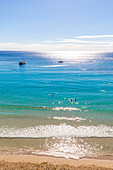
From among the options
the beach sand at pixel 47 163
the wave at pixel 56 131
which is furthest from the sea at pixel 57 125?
the beach sand at pixel 47 163

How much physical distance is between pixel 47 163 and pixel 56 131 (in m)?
7.95

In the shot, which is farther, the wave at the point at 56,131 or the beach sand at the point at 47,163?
the wave at the point at 56,131

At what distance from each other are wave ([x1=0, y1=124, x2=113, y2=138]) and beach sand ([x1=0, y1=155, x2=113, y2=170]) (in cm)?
528

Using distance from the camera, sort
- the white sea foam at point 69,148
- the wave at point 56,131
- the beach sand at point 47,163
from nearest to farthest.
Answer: the beach sand at point 47,163
the white sea foam at point 69,148
the wave at point 56,131

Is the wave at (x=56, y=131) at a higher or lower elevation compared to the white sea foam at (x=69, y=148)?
higher

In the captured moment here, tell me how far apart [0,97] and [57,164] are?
3002 cm

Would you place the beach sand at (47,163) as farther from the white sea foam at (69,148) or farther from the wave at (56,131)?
the wave at (56,131)

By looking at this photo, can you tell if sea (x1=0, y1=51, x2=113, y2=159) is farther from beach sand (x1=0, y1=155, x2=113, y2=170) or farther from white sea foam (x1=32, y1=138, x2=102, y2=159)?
beach sand (x1=0, y1=155, x2=113, y2=170)

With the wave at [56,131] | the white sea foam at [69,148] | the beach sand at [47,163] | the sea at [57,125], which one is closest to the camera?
the beach sand at [47,163]

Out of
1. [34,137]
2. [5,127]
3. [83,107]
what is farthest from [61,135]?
[83,107]

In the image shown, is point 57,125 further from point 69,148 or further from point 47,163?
point 47,163

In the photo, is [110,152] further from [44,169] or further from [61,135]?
[44,169]

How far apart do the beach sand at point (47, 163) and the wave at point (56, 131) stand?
5.28 meters

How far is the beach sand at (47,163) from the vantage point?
1584 centimetres
